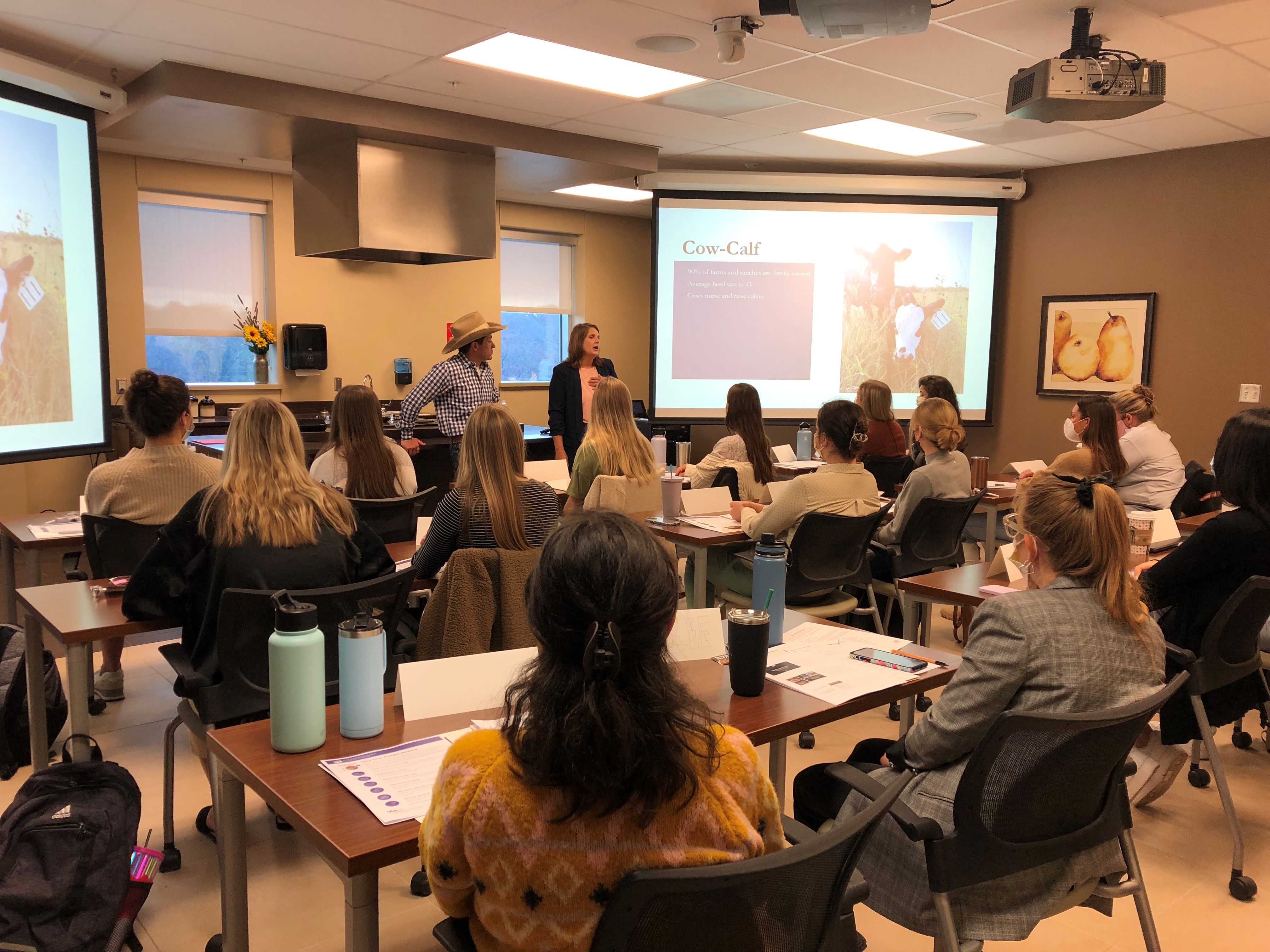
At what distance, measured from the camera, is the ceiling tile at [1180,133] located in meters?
5.48

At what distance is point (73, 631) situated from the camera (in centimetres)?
217

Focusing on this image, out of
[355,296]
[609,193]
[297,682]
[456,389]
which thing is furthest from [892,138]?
[297,682]

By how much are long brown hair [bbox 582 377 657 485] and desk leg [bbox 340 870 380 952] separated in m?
2.56

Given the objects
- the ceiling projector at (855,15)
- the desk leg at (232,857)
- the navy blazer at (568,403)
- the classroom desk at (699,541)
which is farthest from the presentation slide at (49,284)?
the desk leg at (232,857)

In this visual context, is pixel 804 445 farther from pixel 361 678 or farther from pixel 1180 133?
pixel 361 678

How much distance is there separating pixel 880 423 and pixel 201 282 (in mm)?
5182

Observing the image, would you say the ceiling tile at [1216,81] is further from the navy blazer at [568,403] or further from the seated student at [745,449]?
the navy blazer at [568,403]

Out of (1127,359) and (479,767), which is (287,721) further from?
(1127,359)

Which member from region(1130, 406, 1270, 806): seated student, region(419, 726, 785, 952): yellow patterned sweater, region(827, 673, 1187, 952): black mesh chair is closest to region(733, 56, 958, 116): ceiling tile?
region(1130, 406, 1270, 806): seated student

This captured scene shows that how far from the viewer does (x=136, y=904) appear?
6.52 feet

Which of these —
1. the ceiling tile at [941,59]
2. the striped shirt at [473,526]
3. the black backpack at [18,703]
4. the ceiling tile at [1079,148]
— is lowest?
the black backpack at [18,703]

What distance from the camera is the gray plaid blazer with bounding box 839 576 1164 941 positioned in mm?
1561

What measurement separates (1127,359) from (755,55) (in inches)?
150

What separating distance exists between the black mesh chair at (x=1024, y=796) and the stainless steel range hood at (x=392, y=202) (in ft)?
15.1
